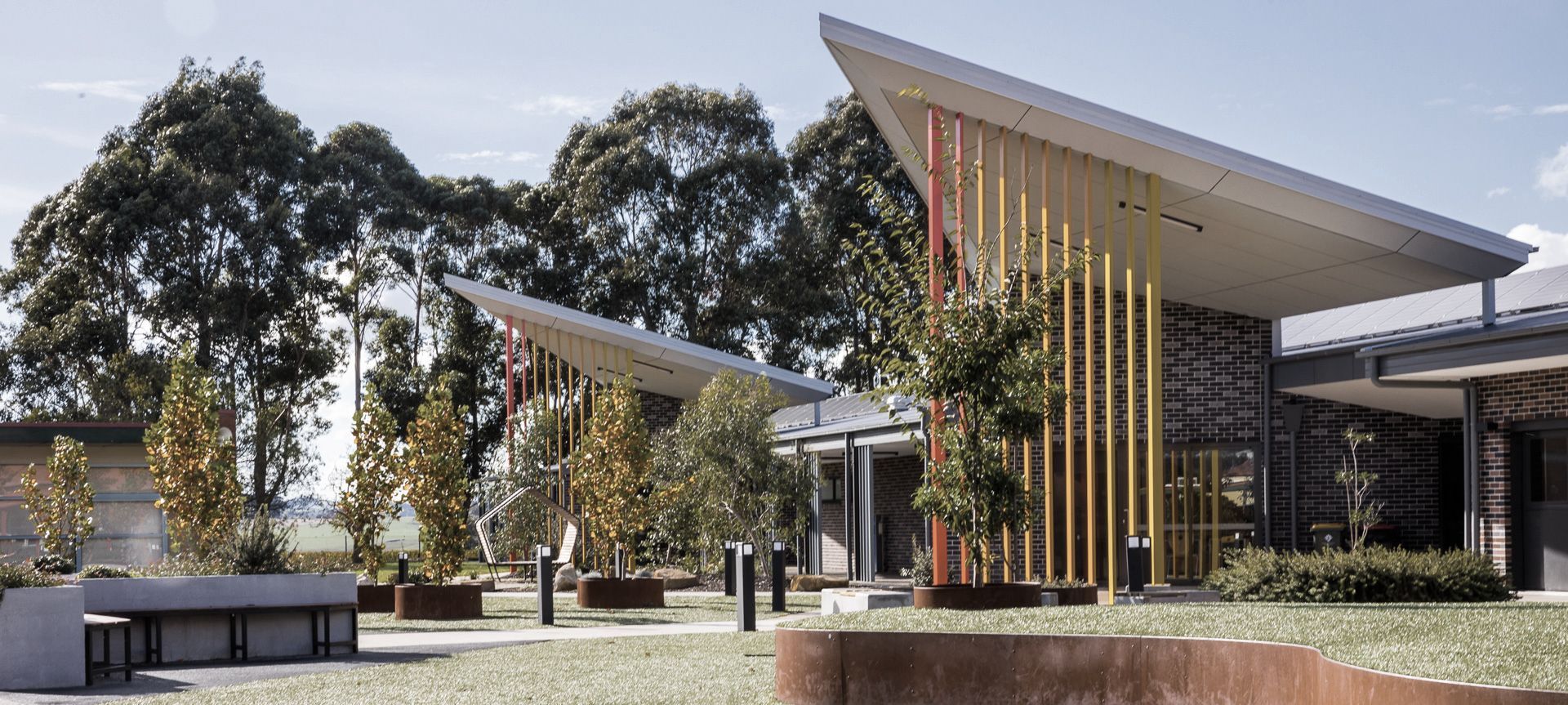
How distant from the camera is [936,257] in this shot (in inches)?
533

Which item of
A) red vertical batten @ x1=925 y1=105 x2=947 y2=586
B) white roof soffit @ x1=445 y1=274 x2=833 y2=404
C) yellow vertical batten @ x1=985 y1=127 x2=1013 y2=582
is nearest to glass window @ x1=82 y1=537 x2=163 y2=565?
white roof soffit @ x1=445 y1=274 x2=833 y2=404

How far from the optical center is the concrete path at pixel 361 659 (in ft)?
35.4

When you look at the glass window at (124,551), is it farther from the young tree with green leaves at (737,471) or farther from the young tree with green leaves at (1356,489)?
the young tree with green leaves at (1356,489)

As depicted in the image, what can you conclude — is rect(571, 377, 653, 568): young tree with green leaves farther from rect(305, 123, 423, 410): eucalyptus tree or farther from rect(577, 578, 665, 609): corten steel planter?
rect(305, 123, 423, 410): eucalyptus tree

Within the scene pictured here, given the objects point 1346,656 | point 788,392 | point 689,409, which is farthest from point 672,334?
point 1346,656

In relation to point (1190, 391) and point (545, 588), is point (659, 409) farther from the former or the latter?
point (545, 588)

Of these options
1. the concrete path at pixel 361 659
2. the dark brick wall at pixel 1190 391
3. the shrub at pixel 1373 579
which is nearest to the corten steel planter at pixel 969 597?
the concrete path at pixel 361 659

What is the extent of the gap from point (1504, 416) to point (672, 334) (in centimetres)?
3129

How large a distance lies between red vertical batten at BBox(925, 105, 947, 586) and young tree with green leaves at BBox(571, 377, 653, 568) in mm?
7577

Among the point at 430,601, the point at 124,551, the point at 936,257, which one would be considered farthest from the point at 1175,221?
the point at 124,551

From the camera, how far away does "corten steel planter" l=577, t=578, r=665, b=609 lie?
69.7 ft

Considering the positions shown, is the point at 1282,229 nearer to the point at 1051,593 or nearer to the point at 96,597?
the point at 1051,593

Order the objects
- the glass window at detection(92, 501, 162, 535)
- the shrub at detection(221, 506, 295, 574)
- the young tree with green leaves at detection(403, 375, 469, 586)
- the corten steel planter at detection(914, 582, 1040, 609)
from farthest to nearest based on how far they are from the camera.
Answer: the glass window at detection(92, 501, 162, 535), the young tree with green leaves at detection(403, 375, 469, 586), the shrub at detection(221, 506, 295, 574), the corten steel planter at detection(914, 582, 1040, 609)

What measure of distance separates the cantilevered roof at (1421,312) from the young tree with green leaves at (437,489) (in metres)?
11.8
